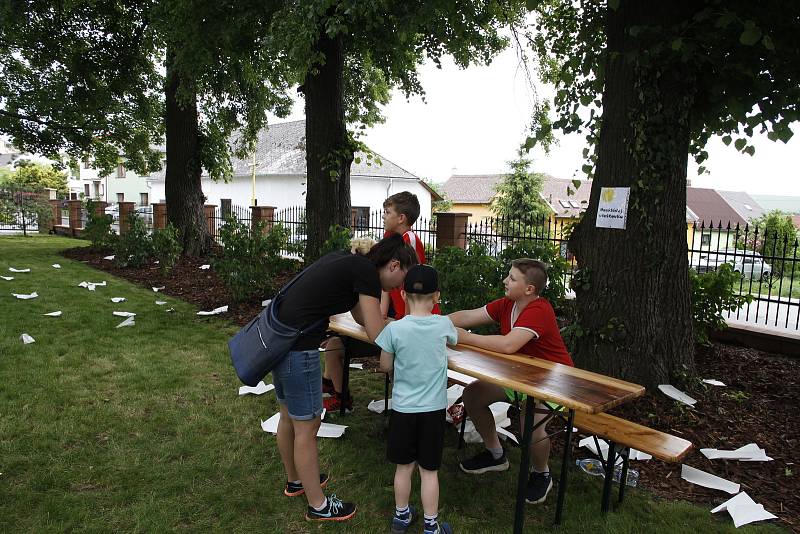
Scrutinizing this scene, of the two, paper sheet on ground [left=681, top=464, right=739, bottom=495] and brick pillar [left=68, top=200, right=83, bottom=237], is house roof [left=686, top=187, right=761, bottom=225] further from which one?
paper sheet on ground [left=681, top=464, right=739, bottom=495]

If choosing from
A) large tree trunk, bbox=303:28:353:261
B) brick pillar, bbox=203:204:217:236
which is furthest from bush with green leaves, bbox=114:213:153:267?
large tree trunk, bbox=303:28:353:261

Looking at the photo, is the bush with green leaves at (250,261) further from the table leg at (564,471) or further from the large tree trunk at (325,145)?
the table leg at (564,471)

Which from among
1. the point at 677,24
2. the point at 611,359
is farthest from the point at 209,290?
the point at 677,24

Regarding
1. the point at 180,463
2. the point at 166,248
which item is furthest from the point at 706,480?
the point at 166,248

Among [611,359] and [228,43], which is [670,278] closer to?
[611,359]

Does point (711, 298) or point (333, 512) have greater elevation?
point (711, 298)

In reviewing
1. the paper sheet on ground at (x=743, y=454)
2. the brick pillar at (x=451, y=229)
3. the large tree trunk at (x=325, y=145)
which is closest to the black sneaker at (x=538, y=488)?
the paper sheet on ground at (x=743, y=454)

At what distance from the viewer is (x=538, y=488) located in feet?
10.3

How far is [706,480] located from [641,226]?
75.3 inches

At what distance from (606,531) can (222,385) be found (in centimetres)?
336

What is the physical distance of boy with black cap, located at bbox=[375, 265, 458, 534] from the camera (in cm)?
259

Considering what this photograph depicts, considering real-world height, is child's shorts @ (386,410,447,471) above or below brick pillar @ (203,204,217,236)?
below

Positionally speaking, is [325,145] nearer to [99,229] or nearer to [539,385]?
[539,385]

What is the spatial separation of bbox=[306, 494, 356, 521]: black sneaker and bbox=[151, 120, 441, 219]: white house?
30.8 meters
